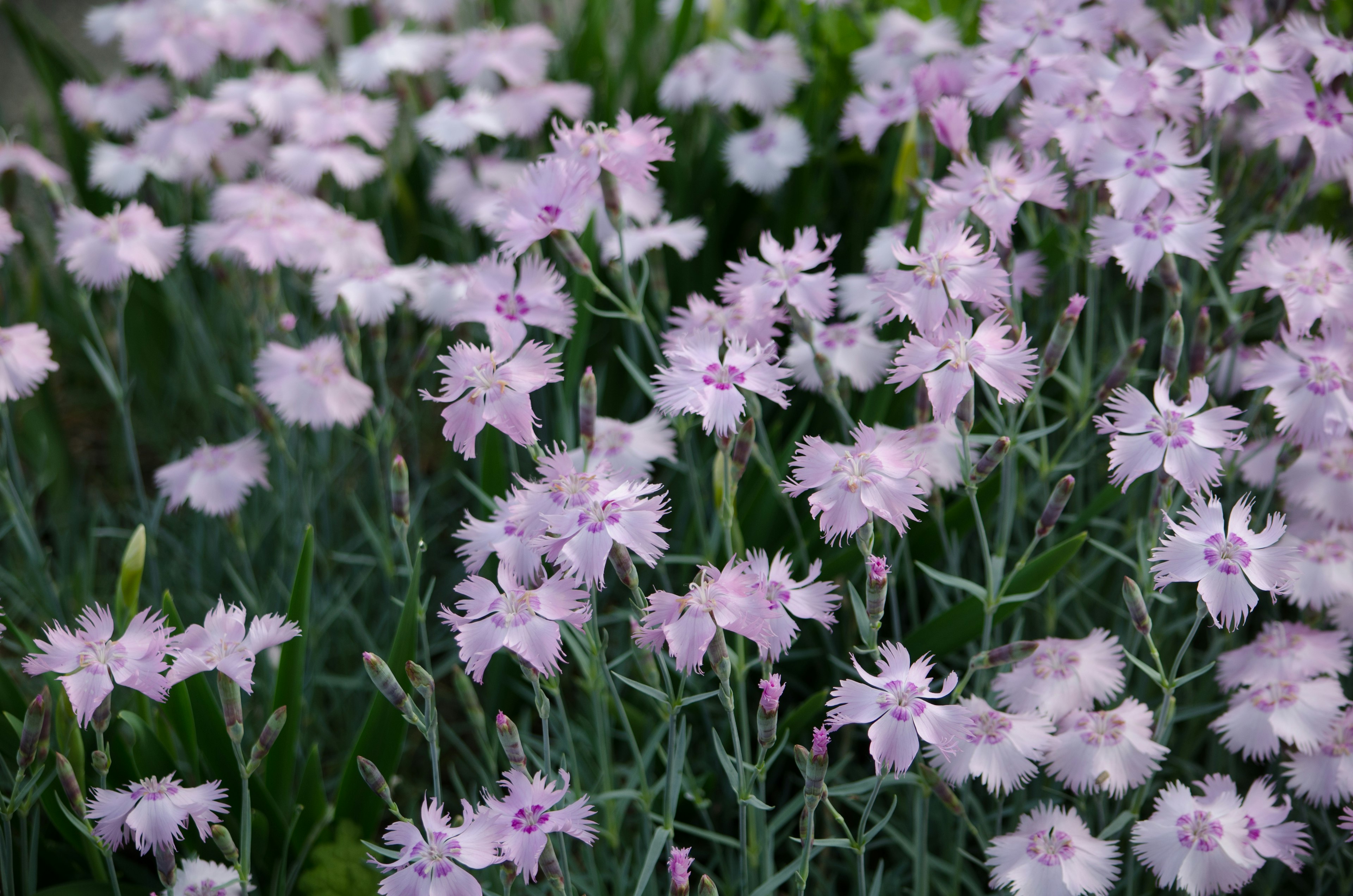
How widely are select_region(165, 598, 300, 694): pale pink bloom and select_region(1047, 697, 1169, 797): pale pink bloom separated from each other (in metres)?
0.70

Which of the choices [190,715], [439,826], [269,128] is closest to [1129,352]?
[439,826]

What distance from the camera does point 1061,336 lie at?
981 millimetres

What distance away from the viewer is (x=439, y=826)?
0.83 m

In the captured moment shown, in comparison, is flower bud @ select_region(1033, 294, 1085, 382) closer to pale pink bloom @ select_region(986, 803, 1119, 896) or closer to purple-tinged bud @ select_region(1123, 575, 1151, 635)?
purple-tinged bud @ select_region(1123, 575, 1151, 635)

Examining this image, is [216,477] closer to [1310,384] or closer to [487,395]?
[487,395]

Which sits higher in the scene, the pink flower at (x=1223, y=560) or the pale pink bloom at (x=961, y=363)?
the pale pink bloom at (x=961, y=363)

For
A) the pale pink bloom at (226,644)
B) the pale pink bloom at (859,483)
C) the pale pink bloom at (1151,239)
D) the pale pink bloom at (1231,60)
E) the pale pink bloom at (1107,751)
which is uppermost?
the pale pink bloom at (1231,60)

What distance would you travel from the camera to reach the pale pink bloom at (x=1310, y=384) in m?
1.08

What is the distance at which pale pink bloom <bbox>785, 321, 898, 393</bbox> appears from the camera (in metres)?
1.27

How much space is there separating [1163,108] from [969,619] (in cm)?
66

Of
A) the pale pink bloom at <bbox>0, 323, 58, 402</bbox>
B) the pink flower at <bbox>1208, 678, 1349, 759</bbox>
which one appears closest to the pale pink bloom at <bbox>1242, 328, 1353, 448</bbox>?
the pink flower at <bbox>1208, 678, 1349, 759</bbox>

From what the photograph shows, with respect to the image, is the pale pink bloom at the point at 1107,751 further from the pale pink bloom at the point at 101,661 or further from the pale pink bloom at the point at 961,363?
the pale pink bloom at the point at 101,661

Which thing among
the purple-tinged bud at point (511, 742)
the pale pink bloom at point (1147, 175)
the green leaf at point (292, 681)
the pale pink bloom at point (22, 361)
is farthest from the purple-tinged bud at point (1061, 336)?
the pale pink bloom at point (22, 361)

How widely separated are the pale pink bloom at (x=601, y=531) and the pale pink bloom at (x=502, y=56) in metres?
1.19
